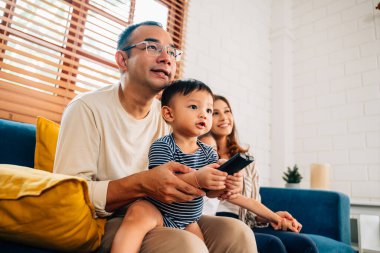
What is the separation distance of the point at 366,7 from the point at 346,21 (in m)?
0.20

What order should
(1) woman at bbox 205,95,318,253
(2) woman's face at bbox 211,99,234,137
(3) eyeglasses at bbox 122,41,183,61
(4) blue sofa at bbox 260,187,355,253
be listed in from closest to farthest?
(1) woman at bbox 205,95,318,253 → (3) eyeglasses at bbox 122,41,183,61 → (4) blue sofa at bbox 260,187,355,253 → (2) woman's face at bbox 211,99,234,137

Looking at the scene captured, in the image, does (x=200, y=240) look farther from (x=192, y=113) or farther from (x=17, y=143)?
(x=17, y=143)

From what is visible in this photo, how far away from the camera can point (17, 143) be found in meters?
1.23

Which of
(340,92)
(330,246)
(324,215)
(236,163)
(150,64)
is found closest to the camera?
(236,163)

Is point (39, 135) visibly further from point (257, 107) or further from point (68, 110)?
point (257, 107)

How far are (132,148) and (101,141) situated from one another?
0.12 m

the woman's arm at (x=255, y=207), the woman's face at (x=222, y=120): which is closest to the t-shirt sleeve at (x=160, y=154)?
the woman's arm at (x=255, y=207)

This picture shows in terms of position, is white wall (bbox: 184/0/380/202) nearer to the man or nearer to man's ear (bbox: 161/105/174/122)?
the man

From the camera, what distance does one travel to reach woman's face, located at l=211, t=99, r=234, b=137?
5.68 feet

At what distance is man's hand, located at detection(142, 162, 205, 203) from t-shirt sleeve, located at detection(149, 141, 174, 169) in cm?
10

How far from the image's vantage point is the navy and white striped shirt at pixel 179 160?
3.10 ft

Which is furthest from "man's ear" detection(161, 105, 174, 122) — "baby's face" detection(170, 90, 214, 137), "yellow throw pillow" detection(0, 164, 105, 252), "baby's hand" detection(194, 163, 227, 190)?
"yellow throw pillow" detection(0, 164, 105, 252)

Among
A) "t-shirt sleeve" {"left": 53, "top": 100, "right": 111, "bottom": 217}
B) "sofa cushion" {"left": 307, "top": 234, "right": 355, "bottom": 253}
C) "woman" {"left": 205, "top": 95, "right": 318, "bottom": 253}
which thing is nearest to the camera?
"t-shirt sleeve" {"left": 53, "top": 100, "right": 111, "bottom": 217}

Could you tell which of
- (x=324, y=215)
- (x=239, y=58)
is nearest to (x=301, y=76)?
(x=239, y=58)
